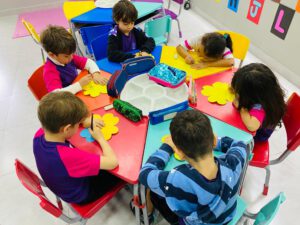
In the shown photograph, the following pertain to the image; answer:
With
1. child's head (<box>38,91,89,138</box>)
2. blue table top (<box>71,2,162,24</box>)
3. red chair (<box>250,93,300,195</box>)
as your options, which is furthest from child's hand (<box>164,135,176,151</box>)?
blue table top (<box>71,2,162,24</box>)

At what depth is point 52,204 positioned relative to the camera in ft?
4.12

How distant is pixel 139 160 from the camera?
54.9 inches

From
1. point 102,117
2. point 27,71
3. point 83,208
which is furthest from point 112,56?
point 27,71

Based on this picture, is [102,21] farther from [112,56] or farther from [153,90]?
[153,90]

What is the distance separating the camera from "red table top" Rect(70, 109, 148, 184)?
134 cm

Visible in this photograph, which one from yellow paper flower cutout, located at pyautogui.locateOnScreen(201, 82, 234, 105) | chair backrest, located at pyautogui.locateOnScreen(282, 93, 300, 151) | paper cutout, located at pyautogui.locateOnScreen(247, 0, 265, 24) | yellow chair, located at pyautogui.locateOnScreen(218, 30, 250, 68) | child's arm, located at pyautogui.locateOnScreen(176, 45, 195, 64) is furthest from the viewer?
paper cutout, located at pyautogui.locateOnScreen(247, 0, 265, 24)

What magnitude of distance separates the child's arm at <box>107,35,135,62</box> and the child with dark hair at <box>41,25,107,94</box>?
0.70ft

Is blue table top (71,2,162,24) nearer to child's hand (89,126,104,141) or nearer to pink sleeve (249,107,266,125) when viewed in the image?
child's hand (89,126,104,141)

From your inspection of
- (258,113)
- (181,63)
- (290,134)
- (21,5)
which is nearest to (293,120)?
(290,134)

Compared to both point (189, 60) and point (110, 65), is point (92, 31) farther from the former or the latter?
point (189, 60)

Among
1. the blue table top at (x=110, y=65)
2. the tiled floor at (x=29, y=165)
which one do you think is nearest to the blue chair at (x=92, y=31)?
the blue table top at (x=110, y=65)

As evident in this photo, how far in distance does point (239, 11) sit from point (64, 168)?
146 inches

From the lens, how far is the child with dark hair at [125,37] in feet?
7.27

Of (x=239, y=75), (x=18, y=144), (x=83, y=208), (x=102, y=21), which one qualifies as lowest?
(x=18, y=144)
